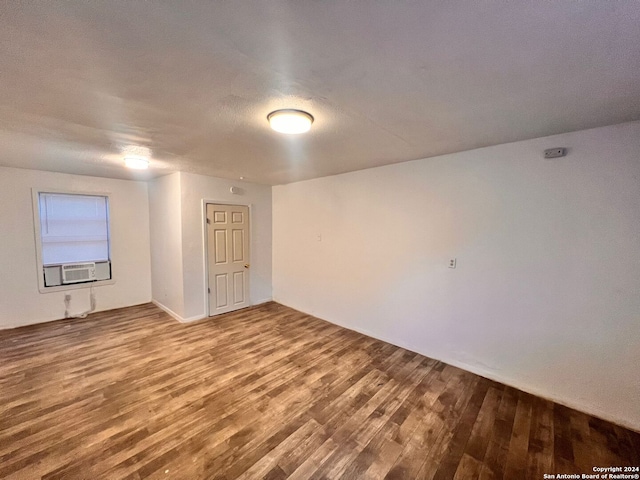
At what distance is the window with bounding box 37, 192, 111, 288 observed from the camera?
3.97 meters

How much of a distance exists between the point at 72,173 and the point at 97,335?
A: 263cm

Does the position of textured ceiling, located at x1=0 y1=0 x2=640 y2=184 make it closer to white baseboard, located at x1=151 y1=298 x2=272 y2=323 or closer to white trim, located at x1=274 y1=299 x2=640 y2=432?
white trim, located at x1=274 y1=299 x2=640 y2=432

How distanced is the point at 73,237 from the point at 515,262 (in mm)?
6340

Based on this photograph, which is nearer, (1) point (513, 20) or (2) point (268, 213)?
(1) point (513, 20)

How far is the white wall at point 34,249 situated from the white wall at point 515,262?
395 centimetres

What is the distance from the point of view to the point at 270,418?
2096 millimetres

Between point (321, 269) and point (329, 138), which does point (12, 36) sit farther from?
point (321, 269)

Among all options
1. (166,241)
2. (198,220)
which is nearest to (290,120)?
(198,220)

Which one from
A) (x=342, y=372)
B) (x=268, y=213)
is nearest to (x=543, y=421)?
(x=342, y=372)

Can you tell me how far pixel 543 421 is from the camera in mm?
2104

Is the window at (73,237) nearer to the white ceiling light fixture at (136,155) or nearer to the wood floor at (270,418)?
the wood floor at (270,418)

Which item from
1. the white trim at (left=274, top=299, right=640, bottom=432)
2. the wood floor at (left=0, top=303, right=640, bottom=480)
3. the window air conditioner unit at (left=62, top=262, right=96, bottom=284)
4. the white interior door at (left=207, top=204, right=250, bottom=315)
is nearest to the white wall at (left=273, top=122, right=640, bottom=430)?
the white trim at (left=274, top=299, right=640, bottom=432)

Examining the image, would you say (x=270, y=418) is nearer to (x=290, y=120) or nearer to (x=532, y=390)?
(x=290, y=120)

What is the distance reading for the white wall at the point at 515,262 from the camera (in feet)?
6.73
